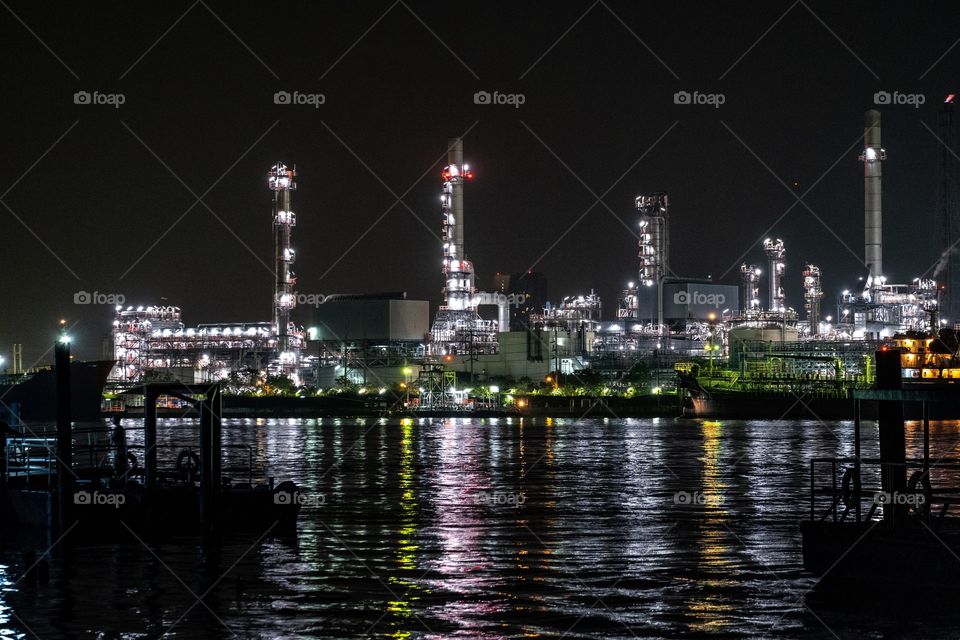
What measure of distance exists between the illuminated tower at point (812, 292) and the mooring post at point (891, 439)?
147174mm

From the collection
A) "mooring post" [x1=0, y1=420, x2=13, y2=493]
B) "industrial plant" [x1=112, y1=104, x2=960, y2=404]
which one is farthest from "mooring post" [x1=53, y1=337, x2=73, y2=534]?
"industrial plant" [x1=112, y1=104, x2=960, y2=404]

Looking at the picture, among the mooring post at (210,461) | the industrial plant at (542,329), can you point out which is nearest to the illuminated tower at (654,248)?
the industrial plant at (542,329)

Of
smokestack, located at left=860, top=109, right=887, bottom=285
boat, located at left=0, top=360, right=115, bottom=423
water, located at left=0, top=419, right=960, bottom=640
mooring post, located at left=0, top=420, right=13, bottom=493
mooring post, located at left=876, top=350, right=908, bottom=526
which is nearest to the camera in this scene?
water, located at left=0, top=419, right=960, bottom=640

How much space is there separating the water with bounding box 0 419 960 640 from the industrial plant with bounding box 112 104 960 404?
99.8m

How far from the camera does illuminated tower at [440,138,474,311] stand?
150m

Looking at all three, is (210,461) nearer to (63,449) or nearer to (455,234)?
(63,449)

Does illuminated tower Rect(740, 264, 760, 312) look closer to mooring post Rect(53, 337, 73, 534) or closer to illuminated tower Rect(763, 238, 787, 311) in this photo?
illuminated tower Rect(763, 238, 787, 311)

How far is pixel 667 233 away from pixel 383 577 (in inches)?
5827

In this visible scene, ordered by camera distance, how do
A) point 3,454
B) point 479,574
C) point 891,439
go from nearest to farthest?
point 891,439 < point 479,574 < point 3,454

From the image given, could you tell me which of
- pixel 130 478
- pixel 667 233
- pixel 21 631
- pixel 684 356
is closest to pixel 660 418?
pixel 684 356

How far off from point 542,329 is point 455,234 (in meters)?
17.7

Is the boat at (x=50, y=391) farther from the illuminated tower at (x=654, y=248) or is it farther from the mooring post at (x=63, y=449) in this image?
the illuminated tower at (x=654, y=248)

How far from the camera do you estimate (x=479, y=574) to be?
21.1m

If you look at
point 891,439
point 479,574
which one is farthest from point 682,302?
point 891,439
